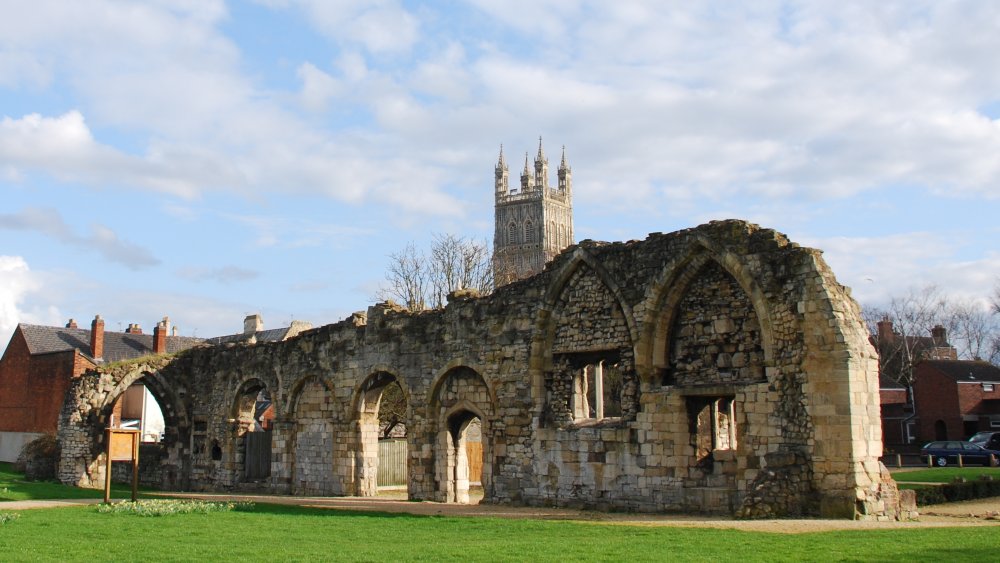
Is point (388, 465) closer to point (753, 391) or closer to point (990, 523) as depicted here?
point (753, 391)

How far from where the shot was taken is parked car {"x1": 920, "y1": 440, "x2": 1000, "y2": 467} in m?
32.0

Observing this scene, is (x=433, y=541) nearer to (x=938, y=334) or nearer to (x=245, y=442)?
(x=245, y=442)

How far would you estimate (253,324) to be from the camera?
170 feet

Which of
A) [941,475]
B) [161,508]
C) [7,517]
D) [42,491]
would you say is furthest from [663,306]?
[42,491]

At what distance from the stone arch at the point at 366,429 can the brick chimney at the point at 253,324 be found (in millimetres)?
29682

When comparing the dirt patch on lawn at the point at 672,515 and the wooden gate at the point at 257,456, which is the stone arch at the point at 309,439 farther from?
the wooden gate at the point at 257,456

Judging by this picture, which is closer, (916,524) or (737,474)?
(916,524)

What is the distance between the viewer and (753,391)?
16.0m

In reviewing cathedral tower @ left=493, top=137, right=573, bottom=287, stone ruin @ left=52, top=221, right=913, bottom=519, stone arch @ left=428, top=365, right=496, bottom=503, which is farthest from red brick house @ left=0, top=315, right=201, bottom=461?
cathedral tower @ left=493, top=137, right=573, bottom=287

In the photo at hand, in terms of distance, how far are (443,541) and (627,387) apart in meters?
6.87

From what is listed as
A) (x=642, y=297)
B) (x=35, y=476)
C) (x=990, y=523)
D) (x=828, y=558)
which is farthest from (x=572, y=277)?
(x=35, y=476)

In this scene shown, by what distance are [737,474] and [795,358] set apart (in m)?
2.28

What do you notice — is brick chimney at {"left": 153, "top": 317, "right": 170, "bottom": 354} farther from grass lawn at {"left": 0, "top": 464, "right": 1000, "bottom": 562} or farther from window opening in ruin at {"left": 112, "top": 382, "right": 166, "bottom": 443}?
grass lawn at {"left": 0, "top": 464, "right": 1000, "bottom": 562}

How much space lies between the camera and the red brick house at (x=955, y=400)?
42844 millimetres
